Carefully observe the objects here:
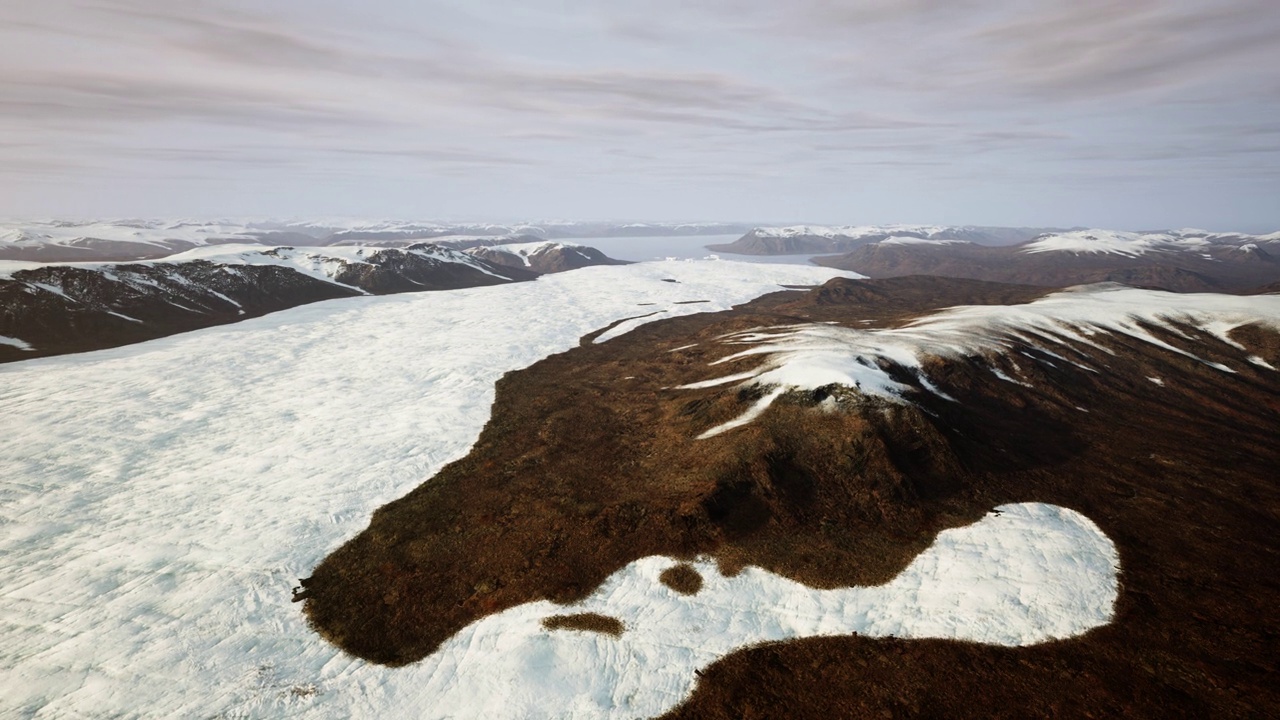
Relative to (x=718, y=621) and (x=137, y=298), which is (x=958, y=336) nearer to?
(x=718, y=621)

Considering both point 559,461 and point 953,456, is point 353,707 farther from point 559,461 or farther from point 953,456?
point 953,456

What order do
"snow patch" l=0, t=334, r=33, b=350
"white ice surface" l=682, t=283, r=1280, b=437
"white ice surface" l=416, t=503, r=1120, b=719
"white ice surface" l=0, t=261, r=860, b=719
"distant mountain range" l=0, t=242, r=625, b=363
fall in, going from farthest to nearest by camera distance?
"distant mountain range" l=0, t=242, r=625, b=363
"snow patch" l=0, t=334, r=33, b=350
"white ice surface" l=682, t=283, r=1280, b=437
"white ice surface" l=0, t=261, r=860, b=719
"white ice surface" l=416, t=503, r=1120, b=719

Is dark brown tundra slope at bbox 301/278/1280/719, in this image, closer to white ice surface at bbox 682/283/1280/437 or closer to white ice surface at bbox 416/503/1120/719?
white ice surface at bbox 416/503/1120/719


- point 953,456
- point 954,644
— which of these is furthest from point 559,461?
point 953,456

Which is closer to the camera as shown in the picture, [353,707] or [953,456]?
[353,707]

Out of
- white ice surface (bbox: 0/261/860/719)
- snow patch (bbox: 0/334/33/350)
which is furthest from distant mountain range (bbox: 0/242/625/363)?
white ice surface (bbox: 0/261/860/719)

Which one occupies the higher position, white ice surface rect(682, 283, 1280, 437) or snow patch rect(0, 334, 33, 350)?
white ice surface rect(682, 283, 1280, 437)

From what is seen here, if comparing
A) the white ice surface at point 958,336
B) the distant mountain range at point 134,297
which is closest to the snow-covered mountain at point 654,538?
the white ice surface at point 958,336
